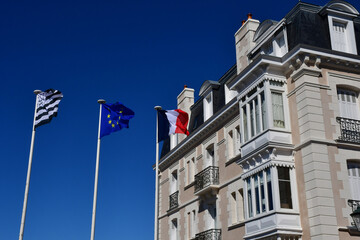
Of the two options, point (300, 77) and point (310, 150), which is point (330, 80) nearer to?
point (300, 77)

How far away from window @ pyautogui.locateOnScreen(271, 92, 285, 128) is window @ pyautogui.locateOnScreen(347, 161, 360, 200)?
323 centimetres

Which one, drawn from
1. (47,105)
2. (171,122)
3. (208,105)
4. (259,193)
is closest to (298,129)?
(259,193)

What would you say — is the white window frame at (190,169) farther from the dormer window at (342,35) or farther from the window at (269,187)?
the dormer window at (342,35)

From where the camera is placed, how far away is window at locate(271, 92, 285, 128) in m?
19.9

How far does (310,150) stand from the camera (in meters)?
18.3

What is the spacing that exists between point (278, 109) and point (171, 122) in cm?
633

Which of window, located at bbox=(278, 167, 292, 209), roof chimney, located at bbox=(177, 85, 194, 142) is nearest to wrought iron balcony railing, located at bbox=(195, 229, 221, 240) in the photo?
window, located at bbox=(278, 167, 292, 209)

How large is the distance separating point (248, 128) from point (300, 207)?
14.7 ft

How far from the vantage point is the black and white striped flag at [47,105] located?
70.0ft

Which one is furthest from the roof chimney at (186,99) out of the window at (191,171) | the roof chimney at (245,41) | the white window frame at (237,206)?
the white window frame at (237,206)

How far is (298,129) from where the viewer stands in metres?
19.3

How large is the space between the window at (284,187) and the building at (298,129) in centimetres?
4

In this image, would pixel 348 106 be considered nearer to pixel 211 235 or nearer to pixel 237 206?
pixel 237 206

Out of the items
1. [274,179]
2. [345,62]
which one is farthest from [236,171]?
[345,62]
